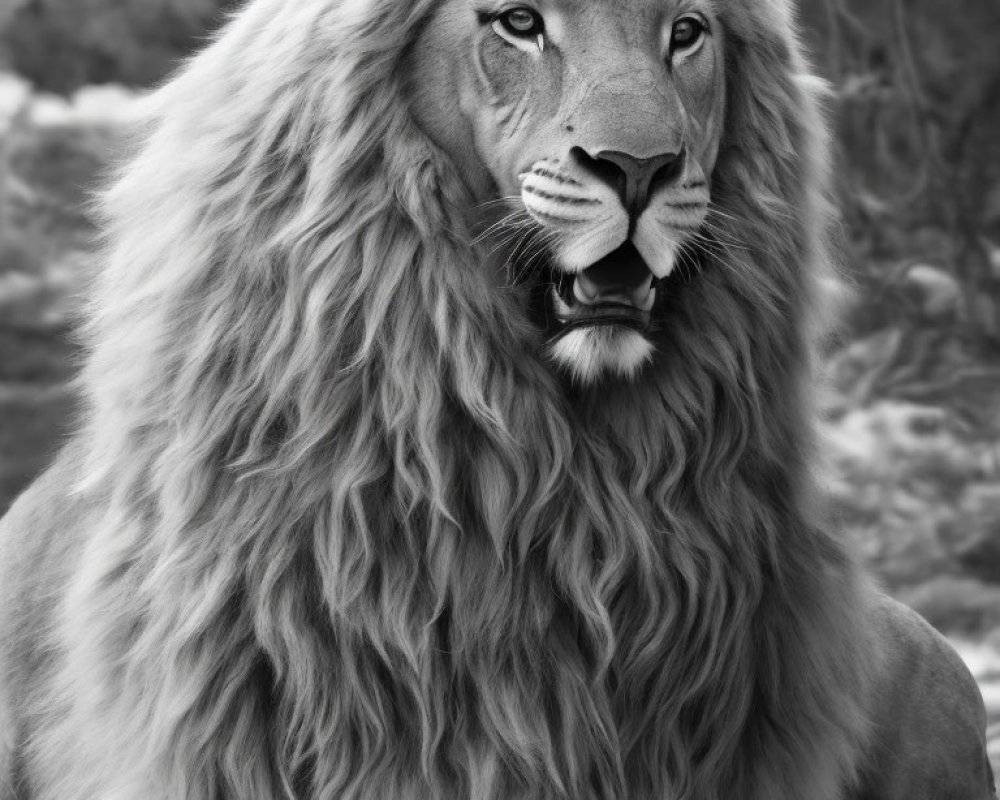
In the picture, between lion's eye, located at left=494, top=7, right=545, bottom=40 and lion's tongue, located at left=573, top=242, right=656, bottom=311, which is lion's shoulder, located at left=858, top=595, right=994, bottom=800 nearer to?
lion's tongue, located at left=573, top=242, right=656, bottom=311

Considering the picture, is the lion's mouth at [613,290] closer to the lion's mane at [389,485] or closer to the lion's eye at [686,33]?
the lion's mane at [389,485]

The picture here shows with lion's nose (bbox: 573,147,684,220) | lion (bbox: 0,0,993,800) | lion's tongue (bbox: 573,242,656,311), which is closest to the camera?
lion's nose (bbox: 573,147,684,220)

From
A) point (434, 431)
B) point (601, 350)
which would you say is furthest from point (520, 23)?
point (434, 431)

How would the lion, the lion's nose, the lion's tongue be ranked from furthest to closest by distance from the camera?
the lion → the lion's tongue → the lion's nose

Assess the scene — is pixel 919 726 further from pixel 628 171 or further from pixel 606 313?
pixel 628 171

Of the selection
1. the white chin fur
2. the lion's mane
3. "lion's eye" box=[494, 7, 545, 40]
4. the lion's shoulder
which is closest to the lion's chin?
the white chin fur

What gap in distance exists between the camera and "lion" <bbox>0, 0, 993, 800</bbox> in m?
3.07

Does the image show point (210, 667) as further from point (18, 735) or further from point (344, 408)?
point (18, 735)

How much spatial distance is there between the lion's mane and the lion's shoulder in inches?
32.6

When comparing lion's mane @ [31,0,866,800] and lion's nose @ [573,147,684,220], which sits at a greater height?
lion's nose @ [573,147,684,220]

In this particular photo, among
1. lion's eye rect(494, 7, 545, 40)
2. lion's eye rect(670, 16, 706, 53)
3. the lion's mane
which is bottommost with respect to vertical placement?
the lion's mane

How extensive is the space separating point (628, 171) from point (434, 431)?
601mm

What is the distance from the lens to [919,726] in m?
4.02

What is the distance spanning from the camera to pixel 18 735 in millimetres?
3723
